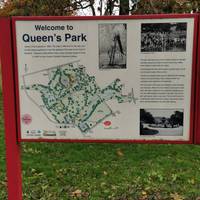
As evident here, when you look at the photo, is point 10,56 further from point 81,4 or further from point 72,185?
point 81,4

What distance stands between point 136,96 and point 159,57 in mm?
367

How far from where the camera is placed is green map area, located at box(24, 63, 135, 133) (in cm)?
345

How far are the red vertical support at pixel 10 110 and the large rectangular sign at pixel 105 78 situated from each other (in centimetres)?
5

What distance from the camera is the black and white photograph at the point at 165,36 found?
3.30 metres

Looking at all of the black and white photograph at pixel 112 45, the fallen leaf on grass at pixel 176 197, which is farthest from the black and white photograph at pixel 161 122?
the fallen leaf on grass at pixel 176 197

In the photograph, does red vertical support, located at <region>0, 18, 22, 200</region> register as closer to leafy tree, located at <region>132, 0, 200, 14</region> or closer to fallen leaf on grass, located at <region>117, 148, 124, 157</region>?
fallen leaf on grass, located at <region>117, 148, 124, 157</region>

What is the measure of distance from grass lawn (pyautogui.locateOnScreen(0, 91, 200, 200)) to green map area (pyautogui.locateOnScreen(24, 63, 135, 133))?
1.37m

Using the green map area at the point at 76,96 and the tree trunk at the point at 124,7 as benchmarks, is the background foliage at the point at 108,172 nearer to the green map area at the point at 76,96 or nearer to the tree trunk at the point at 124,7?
the green map area at the point at 76,96

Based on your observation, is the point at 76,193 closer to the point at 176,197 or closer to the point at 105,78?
the point at 176,197

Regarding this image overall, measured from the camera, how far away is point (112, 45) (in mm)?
Result: 3369

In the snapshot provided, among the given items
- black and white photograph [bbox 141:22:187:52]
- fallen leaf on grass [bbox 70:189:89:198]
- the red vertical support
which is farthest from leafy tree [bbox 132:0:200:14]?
the red vertical support

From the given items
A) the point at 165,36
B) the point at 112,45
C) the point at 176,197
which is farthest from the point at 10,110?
the point at 176,197

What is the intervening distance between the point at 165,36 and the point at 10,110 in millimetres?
1410

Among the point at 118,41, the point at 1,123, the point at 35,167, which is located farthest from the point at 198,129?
the point at 1,123
